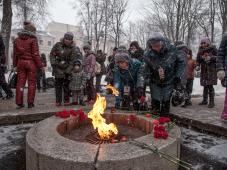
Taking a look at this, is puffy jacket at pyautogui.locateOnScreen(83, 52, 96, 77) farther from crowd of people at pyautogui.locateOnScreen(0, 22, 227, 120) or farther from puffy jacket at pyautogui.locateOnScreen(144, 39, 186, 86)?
puffy jacket at pyautogui.locateOnScreen(144, 39, 186, 86)

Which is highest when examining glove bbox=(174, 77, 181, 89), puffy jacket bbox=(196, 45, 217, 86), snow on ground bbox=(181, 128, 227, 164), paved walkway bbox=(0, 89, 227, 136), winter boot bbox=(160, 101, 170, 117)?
puffy jacket bbox=(196, 45, 217, 86)

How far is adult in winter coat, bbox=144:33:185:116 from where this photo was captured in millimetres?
5664

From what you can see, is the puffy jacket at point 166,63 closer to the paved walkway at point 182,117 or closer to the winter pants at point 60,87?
the paved walkway at point 182,117

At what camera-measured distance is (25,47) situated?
647cm

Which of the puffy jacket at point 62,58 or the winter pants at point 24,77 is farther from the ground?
the puffy jacket at point 62,58

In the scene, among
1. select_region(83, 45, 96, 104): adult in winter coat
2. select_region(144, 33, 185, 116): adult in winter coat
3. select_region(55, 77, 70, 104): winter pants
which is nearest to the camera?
select_region(144, 33, 185, 116): adult in winter coat

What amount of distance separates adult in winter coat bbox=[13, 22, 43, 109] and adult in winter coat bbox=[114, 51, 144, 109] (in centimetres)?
190

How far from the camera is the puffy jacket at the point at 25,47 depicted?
647 cm

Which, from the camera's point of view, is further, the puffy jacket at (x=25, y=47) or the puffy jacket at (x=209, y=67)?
the puffy jacket at (x=209, y=67)

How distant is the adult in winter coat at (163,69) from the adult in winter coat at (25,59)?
8.35ft

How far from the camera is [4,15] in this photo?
16.4 metres

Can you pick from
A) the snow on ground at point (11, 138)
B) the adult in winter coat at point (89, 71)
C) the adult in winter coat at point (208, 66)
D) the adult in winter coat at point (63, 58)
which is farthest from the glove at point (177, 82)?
the snow on ground at point (11, 138)

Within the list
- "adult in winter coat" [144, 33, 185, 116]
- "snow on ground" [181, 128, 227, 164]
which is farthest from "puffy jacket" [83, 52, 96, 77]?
"snow on ground" [181, 128, 227, 164]

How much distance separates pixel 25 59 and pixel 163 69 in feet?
9.98
